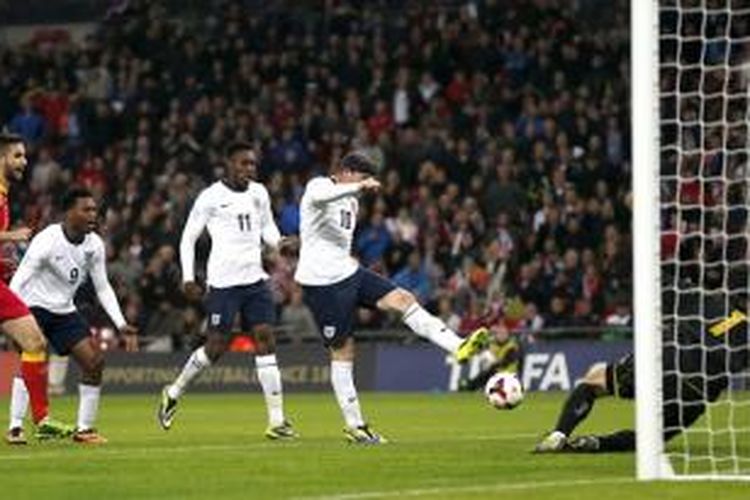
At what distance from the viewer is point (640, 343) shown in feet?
41.5

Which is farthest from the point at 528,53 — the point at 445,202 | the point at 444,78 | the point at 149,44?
the point at 149,44

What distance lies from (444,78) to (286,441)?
1879cm

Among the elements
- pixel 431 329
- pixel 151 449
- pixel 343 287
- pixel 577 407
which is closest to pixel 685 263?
pixel 577 407

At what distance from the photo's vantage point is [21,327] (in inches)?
667

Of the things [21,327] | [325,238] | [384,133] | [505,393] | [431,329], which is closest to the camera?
[505,393]

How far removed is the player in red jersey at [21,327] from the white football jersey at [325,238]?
2.19 metres

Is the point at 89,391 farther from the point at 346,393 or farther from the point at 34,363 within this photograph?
the point at 346,393

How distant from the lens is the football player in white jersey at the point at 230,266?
1911 centimetres

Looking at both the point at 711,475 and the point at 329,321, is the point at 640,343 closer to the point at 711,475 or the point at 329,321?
the point at 711,475

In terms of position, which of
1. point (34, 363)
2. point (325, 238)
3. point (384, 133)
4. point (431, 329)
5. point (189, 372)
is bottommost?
point (189, 372)

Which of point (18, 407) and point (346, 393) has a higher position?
point (346, 393)

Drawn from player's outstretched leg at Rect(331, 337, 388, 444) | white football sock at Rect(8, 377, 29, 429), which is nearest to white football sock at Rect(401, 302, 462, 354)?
player's outstretched leg at Rect(331, 337, 388, 444)

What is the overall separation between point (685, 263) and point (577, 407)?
1432 mm

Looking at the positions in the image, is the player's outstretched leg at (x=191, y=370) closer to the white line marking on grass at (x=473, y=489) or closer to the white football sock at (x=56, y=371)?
the white line marking on grass at (x=473, y=489)
